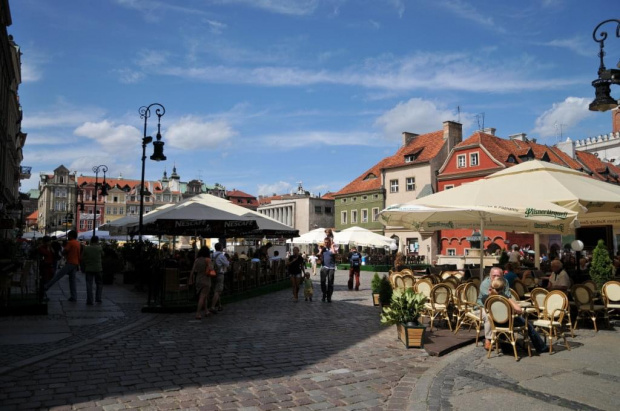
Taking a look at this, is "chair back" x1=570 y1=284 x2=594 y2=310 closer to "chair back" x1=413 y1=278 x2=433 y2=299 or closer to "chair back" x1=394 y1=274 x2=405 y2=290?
"chair back" x1=413 y1=278 x2=433 y2=299

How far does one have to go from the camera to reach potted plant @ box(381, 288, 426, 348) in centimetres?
866

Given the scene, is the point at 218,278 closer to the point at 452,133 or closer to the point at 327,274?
the point at 327,274

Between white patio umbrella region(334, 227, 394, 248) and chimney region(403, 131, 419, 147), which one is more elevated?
chimney region(403, 131, 419, 147)

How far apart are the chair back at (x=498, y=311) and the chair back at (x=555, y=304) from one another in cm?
137

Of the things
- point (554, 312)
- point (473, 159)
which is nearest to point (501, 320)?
point (554, 312)

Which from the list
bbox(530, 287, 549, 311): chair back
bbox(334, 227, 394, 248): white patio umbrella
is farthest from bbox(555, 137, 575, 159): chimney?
bbox(530, 287, 549, 311): chair back

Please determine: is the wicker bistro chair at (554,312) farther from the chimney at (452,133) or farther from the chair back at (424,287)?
the chimney at (452,133)

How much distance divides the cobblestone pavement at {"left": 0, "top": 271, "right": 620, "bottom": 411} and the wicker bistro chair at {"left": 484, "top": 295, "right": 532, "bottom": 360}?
0.33 meters

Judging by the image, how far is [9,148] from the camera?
3622 cm

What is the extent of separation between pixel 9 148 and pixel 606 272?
38.7 m

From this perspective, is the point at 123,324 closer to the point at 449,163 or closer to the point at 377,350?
the point at 377,350

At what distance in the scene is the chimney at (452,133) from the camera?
50.8 metres

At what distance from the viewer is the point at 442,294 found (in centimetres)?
1053

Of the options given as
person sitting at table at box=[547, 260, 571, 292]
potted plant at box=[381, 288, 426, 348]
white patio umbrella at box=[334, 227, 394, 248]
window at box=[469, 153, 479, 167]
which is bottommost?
potted plant at box=[381, 288, 426, 348]
